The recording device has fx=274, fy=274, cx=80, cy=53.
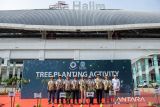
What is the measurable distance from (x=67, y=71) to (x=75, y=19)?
27381 millimetres

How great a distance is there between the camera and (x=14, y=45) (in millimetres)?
41188

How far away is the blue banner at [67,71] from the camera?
16812 mm

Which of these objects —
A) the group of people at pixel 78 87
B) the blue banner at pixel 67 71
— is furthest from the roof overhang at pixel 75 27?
the group of people at pixel 78 87

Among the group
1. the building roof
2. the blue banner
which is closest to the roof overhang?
the building roof

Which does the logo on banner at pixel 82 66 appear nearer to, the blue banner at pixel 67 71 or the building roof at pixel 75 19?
the blue banner at pixel 67 71

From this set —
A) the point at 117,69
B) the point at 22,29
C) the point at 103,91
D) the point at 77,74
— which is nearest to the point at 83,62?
Result: the point at 77,74

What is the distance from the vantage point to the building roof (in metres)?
41.2

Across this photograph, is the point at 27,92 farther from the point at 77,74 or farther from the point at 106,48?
the point at 106,48

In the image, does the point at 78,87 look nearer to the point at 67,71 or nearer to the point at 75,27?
the point at 67,71

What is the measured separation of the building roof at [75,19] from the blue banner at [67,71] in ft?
79.7

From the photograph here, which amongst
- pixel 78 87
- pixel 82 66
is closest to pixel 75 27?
pixel 82 66

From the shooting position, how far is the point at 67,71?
17.0 metres

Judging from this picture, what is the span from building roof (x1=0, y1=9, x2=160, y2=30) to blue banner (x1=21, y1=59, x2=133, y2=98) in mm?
24285

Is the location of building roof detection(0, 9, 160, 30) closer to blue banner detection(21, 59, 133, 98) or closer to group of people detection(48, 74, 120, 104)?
blue banner detection(21, 59, 133, 98)
